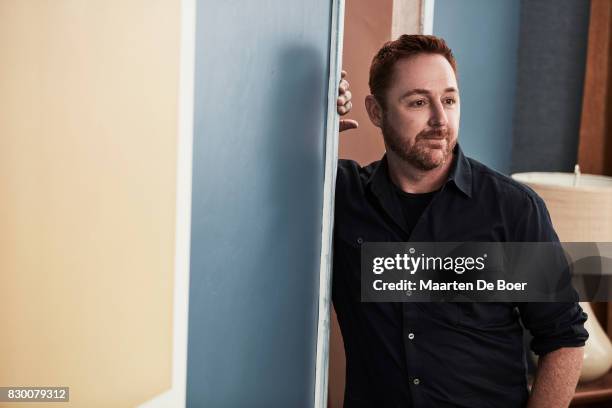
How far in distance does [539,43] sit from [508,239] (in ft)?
4.66

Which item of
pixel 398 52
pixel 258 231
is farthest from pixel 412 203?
pixel 258 231

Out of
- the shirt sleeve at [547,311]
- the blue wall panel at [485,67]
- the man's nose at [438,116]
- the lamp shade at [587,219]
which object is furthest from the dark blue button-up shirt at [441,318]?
the blue wall panel at [485,67]

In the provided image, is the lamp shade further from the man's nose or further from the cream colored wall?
the cream colored wall

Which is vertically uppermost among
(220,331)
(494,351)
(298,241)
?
(298,241)

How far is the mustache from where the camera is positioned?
1330 mm

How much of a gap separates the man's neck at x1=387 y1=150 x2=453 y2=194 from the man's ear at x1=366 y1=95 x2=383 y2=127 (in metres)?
0.08

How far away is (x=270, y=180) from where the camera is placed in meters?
0.99

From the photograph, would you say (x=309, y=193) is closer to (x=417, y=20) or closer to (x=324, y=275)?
(x=324, y=275)

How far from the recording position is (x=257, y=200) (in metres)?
0.97

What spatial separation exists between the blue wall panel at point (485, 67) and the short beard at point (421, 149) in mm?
939

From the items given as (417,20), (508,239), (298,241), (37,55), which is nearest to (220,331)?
(298,241)

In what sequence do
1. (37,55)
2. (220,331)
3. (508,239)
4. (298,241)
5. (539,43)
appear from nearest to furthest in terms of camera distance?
(37,55), (220,331), (298,241), (508,239), (539,43)

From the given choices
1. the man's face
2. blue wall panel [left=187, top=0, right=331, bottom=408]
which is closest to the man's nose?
the man's face

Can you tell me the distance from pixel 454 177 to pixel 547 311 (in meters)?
0.33
